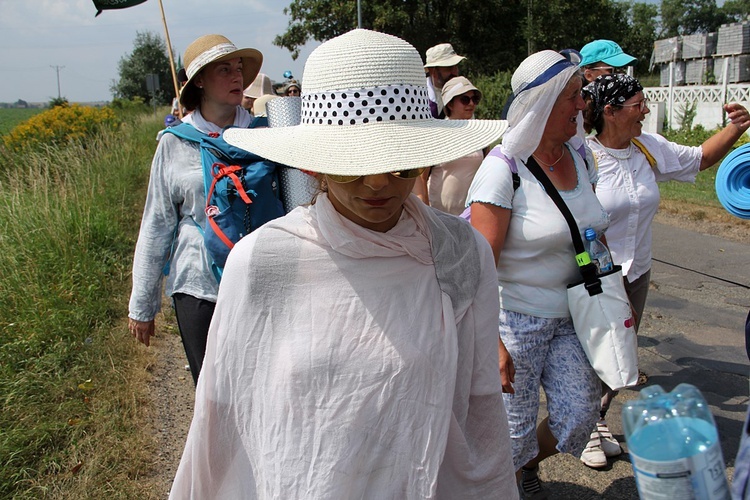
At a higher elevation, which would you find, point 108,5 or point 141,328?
point 108,5

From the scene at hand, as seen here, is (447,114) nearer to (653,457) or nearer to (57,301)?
(57,301)

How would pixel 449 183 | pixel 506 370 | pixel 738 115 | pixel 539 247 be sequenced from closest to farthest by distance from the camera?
pixel 506 370
pixel 539 247
pixel 738 115
pixel 449 183

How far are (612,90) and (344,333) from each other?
271 centimetres

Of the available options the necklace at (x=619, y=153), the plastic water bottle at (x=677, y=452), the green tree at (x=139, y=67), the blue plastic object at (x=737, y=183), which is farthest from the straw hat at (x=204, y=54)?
the green tree at (x=139, y=67)

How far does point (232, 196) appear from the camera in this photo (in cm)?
297

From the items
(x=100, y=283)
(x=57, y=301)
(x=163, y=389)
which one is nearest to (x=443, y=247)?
(x=163, y=389)

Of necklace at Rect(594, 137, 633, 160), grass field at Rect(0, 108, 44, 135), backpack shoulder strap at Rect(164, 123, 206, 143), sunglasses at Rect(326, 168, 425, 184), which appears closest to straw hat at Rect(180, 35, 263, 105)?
backpack shoulder strap at Rect(164, 123, 206, 143)

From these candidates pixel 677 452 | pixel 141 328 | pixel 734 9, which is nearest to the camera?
pixel 677 452

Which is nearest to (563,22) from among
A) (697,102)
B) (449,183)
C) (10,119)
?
(697,102)

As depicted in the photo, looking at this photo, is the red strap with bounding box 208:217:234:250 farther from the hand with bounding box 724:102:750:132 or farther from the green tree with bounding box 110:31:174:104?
the green tree with bounding box 110:31:174:104

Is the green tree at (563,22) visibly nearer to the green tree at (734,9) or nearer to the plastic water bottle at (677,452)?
the plastic water bottle at (677,452)

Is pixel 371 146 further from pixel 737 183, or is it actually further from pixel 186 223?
pixel 186 223

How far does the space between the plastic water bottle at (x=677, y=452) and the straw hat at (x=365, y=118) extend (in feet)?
2.44

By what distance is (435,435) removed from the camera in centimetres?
176
